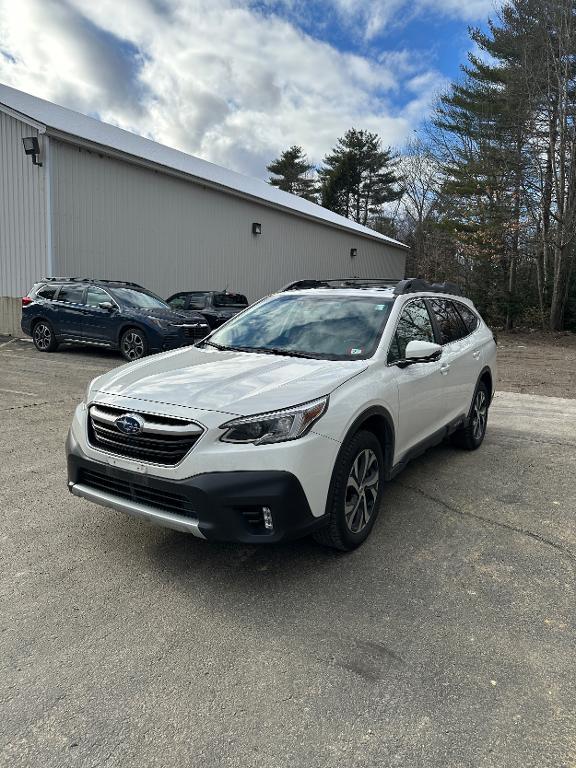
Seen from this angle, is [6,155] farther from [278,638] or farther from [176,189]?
[278,638]

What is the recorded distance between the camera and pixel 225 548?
11.1 ft

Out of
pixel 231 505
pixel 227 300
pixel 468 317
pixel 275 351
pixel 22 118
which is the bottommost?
pixel 231 505

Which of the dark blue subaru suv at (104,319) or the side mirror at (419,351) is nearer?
the side mirror at (419,351)

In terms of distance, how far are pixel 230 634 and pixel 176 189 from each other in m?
17.7

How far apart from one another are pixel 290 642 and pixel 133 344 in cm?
967

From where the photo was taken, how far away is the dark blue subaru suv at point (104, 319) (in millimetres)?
11367

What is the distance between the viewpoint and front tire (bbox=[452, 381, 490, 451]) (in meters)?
5.55

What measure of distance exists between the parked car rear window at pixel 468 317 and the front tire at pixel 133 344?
23.8 ft

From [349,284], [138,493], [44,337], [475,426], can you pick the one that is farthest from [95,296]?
[138,493]

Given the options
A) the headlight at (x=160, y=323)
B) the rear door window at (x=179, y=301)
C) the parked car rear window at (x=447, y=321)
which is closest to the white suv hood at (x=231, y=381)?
the parked car rear window at (x=447, y=321)

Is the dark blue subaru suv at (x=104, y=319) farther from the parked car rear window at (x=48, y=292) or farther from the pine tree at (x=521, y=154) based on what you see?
the pine tree at (x=521, y=154)

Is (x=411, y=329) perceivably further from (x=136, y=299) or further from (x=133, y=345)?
(x=136, y=299)

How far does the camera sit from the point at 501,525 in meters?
3.90

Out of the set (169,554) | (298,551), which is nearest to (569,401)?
(298,551)
